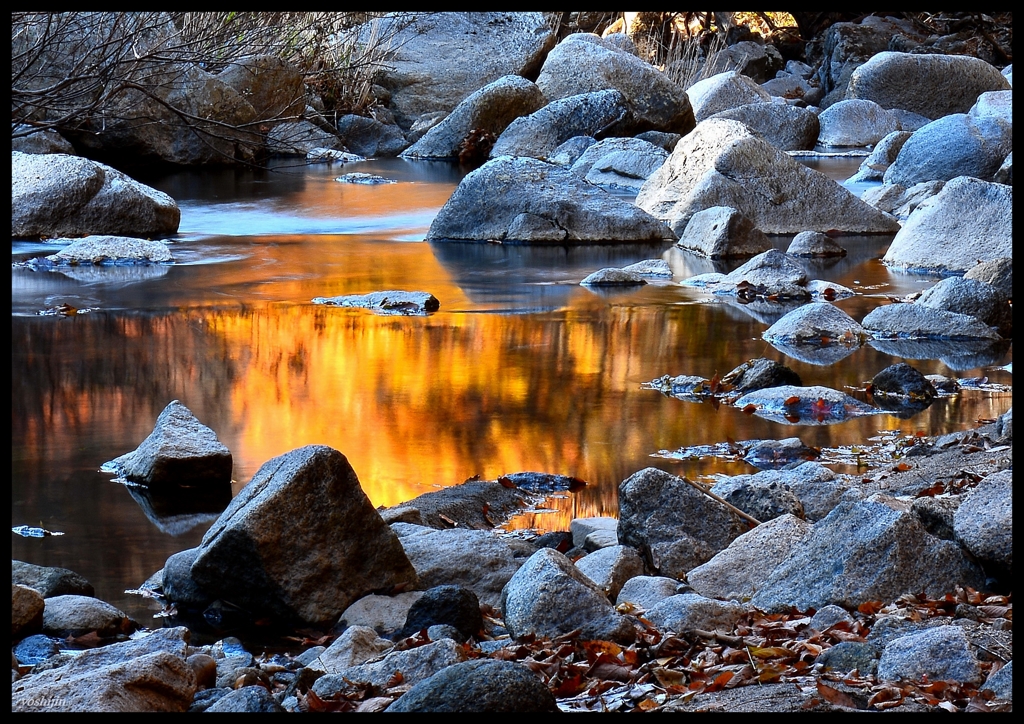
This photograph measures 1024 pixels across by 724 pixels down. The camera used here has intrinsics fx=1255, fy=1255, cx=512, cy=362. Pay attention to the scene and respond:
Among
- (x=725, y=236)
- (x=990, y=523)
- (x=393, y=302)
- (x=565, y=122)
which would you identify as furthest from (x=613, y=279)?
(x=565, y=122)

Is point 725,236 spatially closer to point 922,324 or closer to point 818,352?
point 922,324

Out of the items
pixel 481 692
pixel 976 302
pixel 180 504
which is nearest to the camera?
pixel 481 692

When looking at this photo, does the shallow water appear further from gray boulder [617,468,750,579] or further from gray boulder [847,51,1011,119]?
gray boulder [847,51,1011,119]

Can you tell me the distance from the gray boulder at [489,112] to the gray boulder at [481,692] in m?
23.8

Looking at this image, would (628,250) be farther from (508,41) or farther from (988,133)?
(508,41)

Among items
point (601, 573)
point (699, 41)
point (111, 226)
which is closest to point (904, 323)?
point (601, 573)

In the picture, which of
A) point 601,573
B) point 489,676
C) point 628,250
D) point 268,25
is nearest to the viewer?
point 489,676

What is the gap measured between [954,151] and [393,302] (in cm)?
991

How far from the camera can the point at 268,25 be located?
764 centimetres

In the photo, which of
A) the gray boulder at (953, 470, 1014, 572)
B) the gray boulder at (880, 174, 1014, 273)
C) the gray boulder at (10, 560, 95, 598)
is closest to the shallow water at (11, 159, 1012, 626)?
the gray boulder at (10, 560, 95, 598)

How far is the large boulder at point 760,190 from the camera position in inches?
569

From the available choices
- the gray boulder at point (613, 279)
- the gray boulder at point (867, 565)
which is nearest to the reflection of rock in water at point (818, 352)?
the gray boulder at point (613, 279)

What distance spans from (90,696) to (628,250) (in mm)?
11448

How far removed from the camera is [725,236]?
13039 mm
